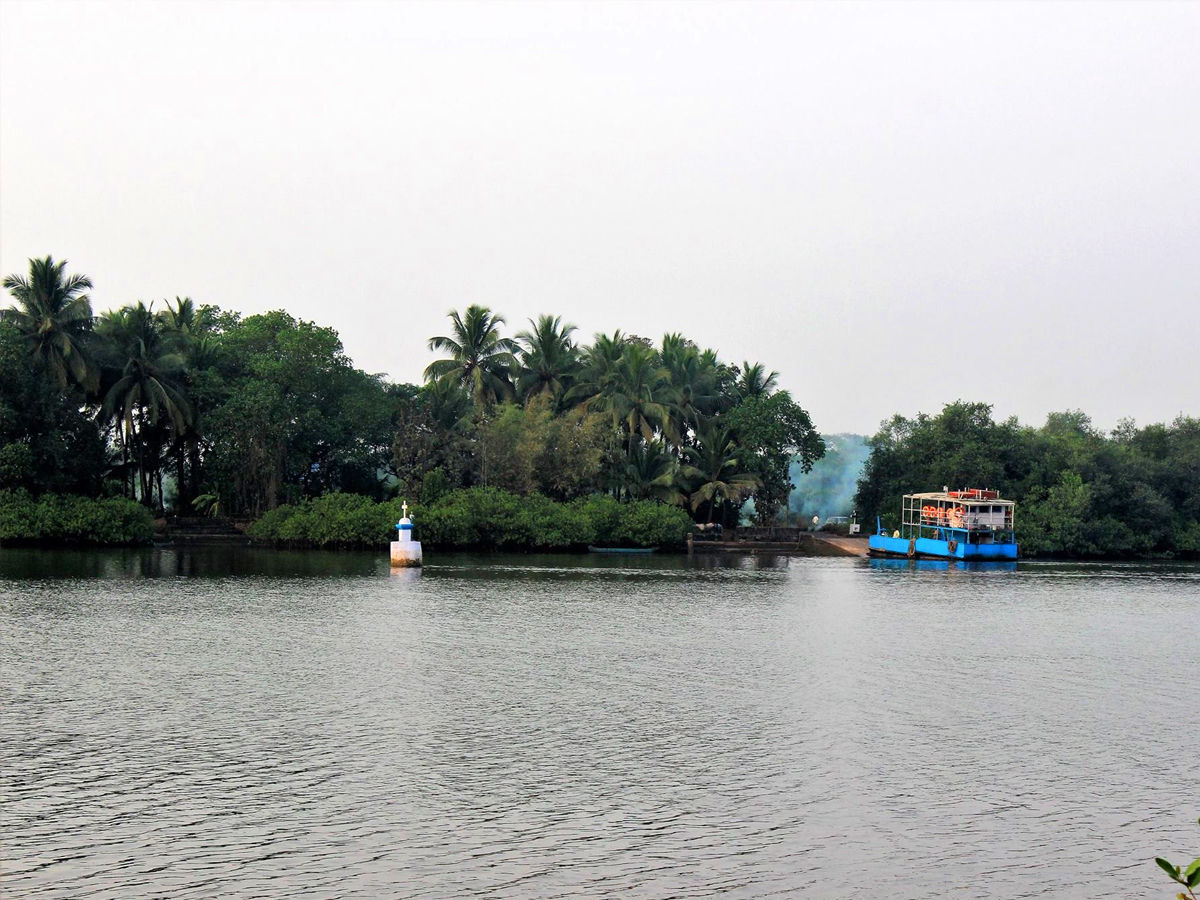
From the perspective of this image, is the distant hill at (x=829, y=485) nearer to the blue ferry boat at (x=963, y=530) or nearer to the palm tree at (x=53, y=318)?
the blue ferry boat at (x=963, y=530)

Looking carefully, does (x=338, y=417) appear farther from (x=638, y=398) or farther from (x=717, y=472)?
(x=717, y=472)

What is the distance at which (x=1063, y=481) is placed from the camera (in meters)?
65.2

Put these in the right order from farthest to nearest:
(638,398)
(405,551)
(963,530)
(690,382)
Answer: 1. (690,382)
2. (638,398)
3. (963,530)
4. (405,551)

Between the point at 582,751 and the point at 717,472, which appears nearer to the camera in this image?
the point at 582,751

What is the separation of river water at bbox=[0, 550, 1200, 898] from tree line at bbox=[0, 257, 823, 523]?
23861mm

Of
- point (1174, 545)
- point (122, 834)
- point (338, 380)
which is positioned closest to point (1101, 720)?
point (122, 834)

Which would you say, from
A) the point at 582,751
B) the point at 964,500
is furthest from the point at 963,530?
the point at 582,751

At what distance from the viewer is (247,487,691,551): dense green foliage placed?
56.8 meters

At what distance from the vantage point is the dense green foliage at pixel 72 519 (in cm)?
5200

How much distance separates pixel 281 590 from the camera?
3744cm

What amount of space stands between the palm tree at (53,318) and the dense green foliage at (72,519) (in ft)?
17.0

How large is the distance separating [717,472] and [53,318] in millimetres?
33215

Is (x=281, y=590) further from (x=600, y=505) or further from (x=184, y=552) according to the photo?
(x=600, y=505)

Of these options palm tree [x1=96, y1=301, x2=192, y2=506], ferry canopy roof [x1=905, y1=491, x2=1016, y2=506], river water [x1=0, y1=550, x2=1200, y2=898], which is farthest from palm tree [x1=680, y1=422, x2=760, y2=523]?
river water [x1=0, y1=550, x2=1200, y2=898]
